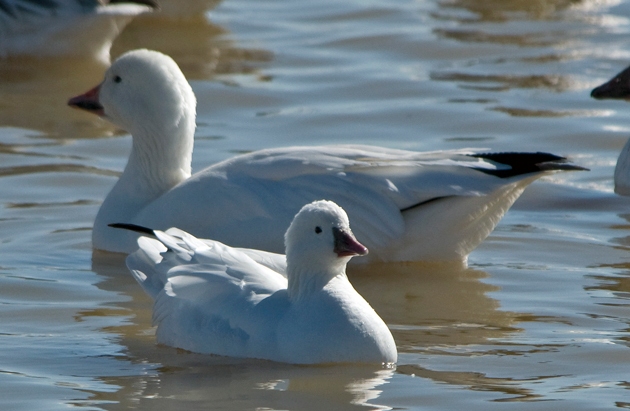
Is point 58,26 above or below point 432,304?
above

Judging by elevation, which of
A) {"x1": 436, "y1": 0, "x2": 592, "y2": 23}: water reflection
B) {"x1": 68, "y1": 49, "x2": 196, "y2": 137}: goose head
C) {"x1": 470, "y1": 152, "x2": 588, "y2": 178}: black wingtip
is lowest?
{"x1": 470, "y1": 152, "x2": 588, "y2": 178}: black wingtip

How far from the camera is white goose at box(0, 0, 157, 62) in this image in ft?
36.9

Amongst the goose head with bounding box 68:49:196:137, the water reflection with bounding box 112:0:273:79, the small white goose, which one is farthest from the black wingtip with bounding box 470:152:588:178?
the water reflection with bounding box 112:0:273:79

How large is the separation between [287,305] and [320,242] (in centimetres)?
31

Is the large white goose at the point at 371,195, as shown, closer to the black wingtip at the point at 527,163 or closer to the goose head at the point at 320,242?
the black wingtip at the point at 527,163

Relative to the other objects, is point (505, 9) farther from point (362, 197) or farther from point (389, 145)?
point (362, 197)

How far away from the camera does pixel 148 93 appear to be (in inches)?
272

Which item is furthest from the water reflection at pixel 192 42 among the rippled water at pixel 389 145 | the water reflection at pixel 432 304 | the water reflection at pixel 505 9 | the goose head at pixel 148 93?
the water reflection at pixel 432 304

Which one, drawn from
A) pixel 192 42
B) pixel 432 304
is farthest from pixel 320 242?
pixel 192 42

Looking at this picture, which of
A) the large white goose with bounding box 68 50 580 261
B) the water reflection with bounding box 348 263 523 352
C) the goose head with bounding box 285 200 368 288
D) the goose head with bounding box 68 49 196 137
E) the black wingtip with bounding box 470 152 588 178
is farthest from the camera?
the goose head with bounding box 68 49 196 137

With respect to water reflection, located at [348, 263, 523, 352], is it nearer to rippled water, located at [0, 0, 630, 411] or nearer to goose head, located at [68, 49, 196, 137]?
rippled water, located at [0, 0, 630, 411]

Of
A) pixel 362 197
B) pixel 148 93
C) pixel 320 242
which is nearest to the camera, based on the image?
pixel 320 242

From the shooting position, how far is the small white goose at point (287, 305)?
476cm

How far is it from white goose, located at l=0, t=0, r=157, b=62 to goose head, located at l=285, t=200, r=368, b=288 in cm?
668
